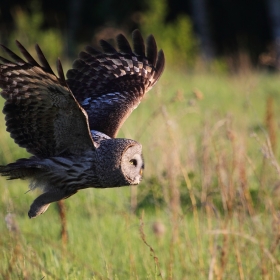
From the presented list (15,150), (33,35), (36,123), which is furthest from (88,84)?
(33,35)

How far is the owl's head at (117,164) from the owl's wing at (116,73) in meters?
1.01

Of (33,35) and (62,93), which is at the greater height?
(33,35)

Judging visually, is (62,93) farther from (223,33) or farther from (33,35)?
(223,33)

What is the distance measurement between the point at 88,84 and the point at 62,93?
156 centimetres

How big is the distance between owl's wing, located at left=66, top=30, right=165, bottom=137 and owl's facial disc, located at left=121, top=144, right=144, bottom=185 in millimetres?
976

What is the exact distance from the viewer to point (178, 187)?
22.0 ft

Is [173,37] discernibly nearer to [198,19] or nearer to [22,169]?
[198,19]

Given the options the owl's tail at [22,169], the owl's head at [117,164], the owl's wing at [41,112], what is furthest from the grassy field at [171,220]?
the owl's wing at [41,112]

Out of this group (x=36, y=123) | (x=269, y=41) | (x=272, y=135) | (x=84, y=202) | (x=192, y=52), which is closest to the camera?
(x=36, y=123)

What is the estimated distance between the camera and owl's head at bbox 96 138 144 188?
501 centimetres

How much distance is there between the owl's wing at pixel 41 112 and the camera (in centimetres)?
477

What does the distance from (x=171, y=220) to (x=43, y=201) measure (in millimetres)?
957

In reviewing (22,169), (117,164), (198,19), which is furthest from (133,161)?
(198,19)

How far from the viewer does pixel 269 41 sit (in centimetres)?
3027
